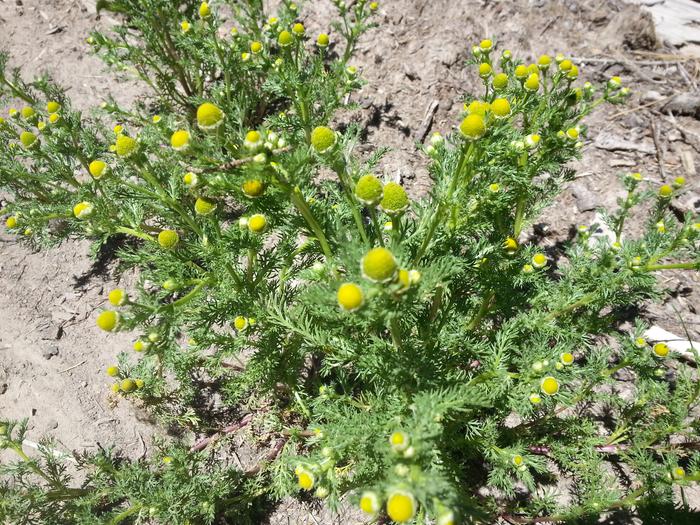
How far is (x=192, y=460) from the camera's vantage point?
2.87 meters

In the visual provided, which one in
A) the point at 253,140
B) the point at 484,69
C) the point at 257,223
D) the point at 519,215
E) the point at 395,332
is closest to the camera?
the point at 253,140

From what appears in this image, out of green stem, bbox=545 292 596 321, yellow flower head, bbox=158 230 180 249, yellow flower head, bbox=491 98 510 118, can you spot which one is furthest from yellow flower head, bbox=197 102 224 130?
green stem, bbox=545 292 596 321

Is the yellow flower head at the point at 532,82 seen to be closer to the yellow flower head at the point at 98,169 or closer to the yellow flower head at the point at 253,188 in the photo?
the yellow flower head at the point at 253,188

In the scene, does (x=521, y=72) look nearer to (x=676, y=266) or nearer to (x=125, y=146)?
(x=676, y=266)

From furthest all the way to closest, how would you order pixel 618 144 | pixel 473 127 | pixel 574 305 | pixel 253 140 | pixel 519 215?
pixel 618 144
pixel 519 215
pixel 574 305
pixel 473 127
pixel 253 140

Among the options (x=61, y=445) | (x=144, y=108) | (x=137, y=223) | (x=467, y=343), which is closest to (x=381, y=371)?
(x=467, y=343)

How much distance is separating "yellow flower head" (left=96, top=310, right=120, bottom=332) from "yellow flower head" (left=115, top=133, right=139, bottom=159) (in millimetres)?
803

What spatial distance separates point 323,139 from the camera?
5.73 ft

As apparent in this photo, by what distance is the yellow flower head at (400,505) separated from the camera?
1.35 meters

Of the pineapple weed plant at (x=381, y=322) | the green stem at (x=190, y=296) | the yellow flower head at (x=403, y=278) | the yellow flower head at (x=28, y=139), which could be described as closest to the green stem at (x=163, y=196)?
the pineapple weed plant at (x=381, y=322)

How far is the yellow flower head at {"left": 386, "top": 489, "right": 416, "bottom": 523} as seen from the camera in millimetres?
1348

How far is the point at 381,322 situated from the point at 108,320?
110 cm

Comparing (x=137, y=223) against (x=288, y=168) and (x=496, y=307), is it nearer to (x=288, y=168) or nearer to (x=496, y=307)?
(x=288, y=168)

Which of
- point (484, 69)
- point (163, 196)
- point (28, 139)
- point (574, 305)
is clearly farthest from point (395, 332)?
point (28, 139)
